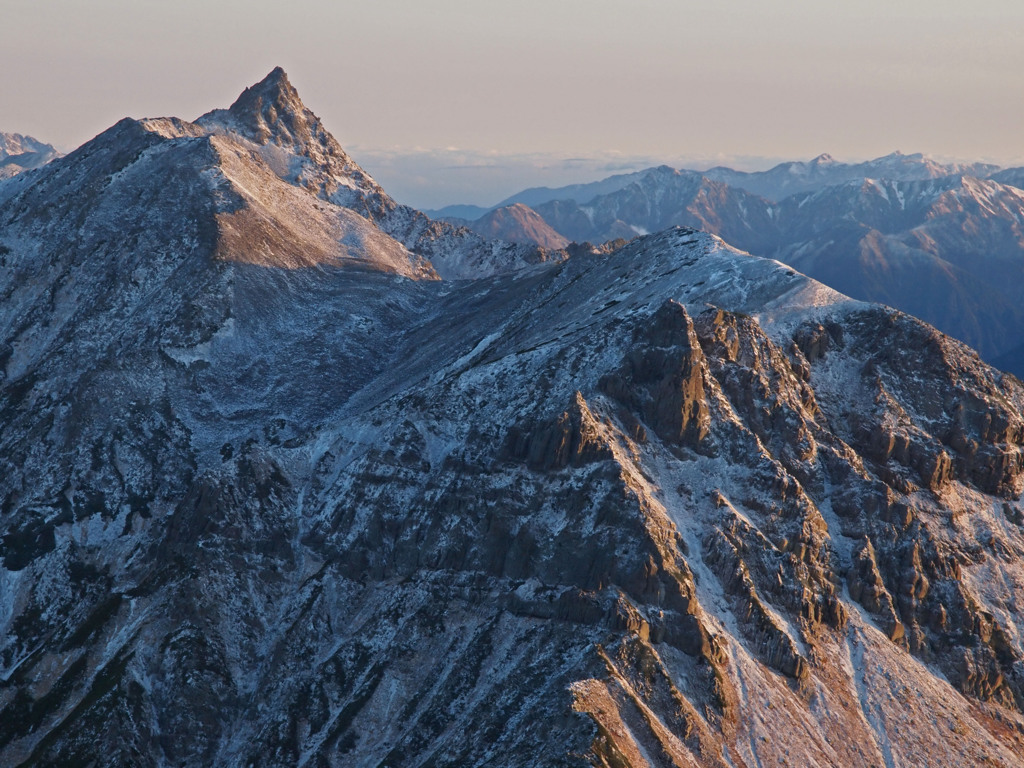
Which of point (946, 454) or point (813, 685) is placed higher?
point (946, 454)

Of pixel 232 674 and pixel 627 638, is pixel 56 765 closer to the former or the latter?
pixel 232 674

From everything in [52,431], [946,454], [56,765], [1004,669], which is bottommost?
[1004,669]

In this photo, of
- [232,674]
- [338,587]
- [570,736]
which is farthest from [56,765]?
[570,736]

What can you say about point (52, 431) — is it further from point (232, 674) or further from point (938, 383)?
point (938, 383)

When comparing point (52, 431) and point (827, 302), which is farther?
point (52, 431)

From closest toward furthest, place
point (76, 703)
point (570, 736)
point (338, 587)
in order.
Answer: point (570, 736), point (76, 703), point (338, 587)

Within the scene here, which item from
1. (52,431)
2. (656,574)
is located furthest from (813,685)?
(52,431)

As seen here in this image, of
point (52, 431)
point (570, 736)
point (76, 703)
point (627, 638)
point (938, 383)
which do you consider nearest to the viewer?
point (570, 736)
